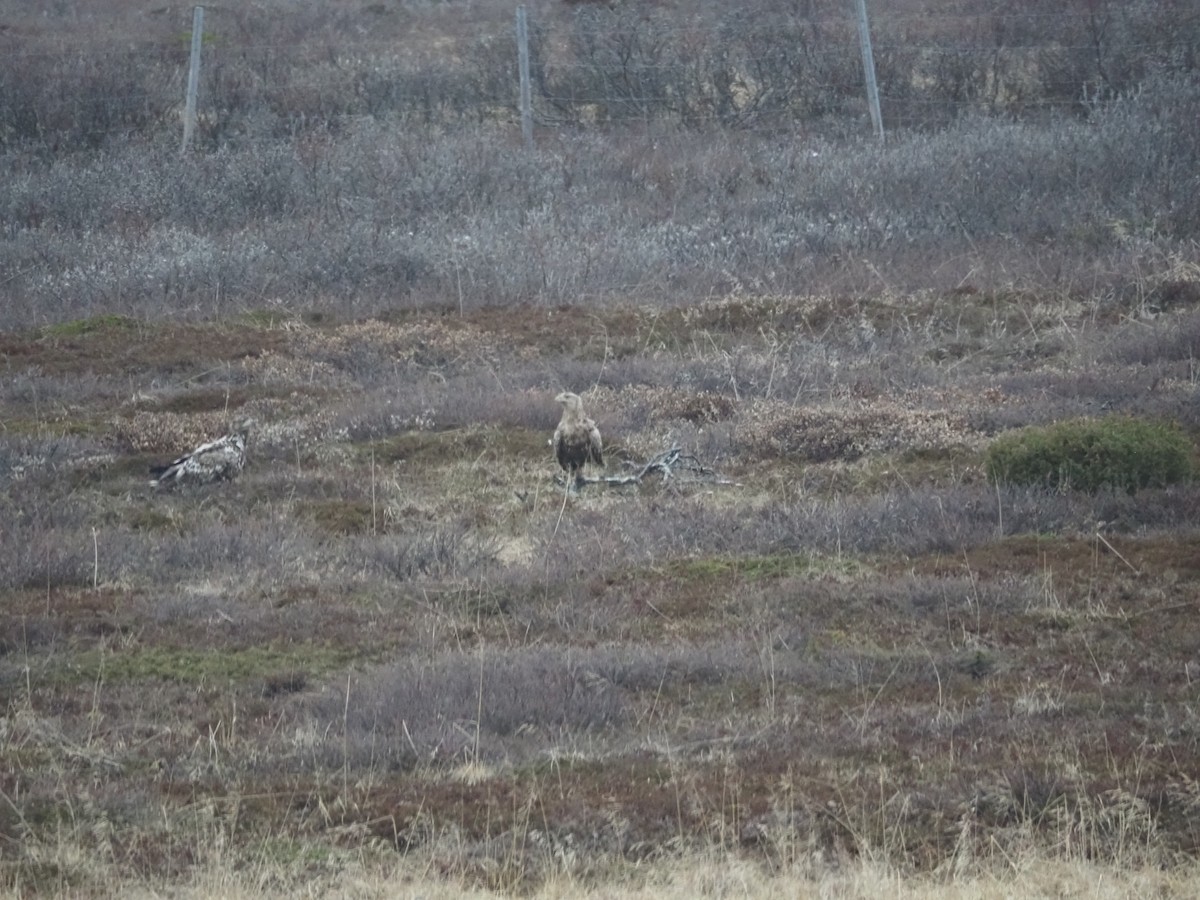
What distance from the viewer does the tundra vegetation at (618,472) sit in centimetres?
490

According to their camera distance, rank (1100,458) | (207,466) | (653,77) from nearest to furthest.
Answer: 1. (1100,458)
2. (207,466)
3. (653,77)

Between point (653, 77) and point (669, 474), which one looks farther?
point (653, 77)

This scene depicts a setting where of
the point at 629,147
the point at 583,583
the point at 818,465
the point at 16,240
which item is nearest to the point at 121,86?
the point at 16,240

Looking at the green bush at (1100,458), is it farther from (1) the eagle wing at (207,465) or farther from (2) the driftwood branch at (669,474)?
(1) the eagle wing at (207,465)

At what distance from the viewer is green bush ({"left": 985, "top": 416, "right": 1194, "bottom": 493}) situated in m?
8.76

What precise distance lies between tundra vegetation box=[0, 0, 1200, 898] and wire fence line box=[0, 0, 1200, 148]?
9 centimetres

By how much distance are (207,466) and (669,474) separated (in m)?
3.01

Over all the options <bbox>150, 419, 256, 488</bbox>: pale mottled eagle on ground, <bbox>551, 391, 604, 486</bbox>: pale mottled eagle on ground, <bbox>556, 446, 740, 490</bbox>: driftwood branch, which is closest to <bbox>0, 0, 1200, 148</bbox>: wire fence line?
<bbox>150, 419, 256, 488</bbox>: pale mottled eagle on ground

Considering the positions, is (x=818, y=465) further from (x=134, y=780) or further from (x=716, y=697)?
(x=134, y=780)

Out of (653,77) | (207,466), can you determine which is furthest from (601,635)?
(653,77)

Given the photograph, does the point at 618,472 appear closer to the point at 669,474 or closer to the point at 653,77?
the point at 669,474

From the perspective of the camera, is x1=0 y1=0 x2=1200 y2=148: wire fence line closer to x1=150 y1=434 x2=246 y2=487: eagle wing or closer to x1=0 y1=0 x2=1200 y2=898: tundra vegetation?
x1=0 y1=0 x2=1200 y2=898: tundra vegetation

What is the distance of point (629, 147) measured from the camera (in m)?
22.0

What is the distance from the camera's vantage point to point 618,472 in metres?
10.3
